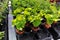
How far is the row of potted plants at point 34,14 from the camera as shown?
1506mm

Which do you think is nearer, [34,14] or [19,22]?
[19,22]

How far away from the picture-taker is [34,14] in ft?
5.57

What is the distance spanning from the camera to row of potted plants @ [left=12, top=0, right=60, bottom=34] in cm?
151

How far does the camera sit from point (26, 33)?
1645 mm

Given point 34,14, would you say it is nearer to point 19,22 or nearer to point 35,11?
point 35,11

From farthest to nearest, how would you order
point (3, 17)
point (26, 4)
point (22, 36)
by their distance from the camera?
point (3, 17) < point (26, 4) < point (22, 36)

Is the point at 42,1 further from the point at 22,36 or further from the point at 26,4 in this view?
the point at 22,36

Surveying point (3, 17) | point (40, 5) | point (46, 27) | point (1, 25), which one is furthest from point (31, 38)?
point (3, 17)

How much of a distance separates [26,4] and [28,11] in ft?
1.10

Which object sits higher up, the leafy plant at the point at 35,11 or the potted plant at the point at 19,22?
the leafy plant at the point at 35,11

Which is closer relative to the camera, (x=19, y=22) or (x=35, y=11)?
(x=19, y=22)

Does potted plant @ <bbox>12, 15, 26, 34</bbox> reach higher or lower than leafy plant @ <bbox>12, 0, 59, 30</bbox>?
lower

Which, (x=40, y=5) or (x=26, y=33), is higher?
(x=40, y=5)

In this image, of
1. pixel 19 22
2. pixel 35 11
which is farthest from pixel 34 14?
pixel 19 22
